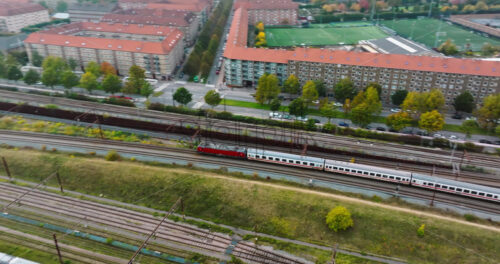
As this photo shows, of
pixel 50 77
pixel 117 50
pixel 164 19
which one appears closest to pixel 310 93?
pixel 117 50

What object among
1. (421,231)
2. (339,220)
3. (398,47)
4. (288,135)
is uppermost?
(398,47)

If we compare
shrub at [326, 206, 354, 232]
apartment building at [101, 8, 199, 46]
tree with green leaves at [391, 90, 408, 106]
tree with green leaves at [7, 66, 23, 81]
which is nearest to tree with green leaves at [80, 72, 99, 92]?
tree with green leaves at [7, 66, 23, 81]

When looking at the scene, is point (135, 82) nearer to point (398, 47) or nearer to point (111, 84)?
point (111, 84)

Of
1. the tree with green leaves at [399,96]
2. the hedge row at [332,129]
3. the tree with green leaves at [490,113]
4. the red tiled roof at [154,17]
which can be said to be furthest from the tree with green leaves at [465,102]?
the red tiled roof at [154,17]

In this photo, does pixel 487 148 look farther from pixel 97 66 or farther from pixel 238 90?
pixel 97 66

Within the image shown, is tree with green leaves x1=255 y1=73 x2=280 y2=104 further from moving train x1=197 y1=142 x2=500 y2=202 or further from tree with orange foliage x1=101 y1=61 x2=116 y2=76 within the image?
tree with orange foliage x1=101 y1=61 x2=116 y2=76

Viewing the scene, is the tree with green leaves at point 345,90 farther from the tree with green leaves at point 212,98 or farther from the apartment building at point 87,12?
the apartment building at point 87,12
